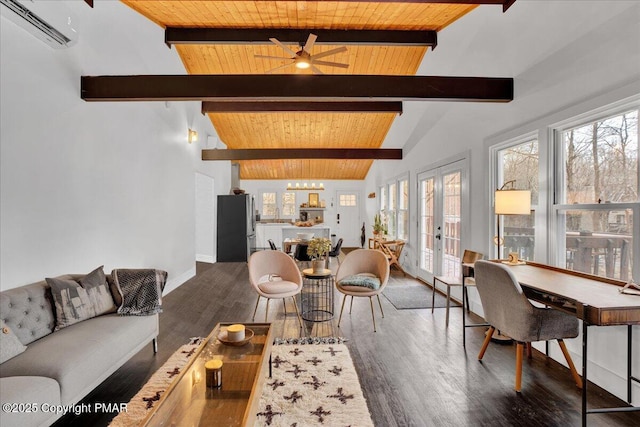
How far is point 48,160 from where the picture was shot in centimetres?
271

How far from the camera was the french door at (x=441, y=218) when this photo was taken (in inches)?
188

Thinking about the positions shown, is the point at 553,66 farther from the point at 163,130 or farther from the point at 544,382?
the point at 163,130

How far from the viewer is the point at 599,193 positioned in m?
2.58

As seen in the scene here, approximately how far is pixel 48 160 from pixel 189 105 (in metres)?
3.66

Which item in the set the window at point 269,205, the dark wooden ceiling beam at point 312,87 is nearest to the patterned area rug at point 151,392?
the dark wooden ceiling beam at point 312,87

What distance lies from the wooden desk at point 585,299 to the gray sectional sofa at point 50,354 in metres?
2.97

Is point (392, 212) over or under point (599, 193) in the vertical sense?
under

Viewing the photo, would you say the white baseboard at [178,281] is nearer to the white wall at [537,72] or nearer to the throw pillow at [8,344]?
the throw pillow at [8,344]

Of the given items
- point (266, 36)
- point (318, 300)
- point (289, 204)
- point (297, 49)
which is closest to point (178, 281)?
point (318, 300)

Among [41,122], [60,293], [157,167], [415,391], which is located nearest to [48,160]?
[41,122]

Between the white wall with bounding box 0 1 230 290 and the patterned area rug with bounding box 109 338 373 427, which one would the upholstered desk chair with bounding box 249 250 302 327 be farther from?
the white wall with bounding box 0 1 230 290

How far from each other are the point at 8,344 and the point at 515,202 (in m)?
3.91

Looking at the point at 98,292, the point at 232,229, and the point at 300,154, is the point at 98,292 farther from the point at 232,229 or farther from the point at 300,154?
the point at 300,154

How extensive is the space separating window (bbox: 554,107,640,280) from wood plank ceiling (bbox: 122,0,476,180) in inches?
88.6
